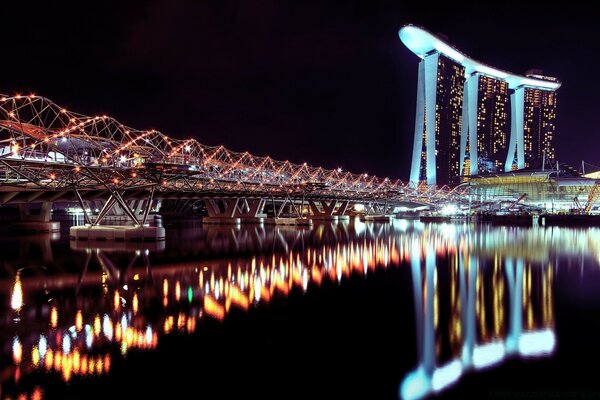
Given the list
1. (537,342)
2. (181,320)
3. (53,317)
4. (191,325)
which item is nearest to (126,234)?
(53,317)

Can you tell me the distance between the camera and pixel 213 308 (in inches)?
506

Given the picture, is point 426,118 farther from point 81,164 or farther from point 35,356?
point 35,356

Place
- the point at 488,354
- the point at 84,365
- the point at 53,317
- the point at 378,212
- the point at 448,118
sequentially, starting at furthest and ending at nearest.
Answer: the point at 448,118, the point at 378,212, the point at 53,317, the point at 488,354, the point at 84,365

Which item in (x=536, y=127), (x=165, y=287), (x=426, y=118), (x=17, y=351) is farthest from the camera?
(x=536, y=127)

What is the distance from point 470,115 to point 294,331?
156m

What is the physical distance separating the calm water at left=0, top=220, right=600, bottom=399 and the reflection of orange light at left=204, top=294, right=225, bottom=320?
0.06 meters

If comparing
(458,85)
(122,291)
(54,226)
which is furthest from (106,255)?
(458,85)

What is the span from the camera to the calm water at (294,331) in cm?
788

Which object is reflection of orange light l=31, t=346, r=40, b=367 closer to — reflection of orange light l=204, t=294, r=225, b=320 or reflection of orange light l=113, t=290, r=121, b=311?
reflection of orange light l=113, t=290, r=121, b=311

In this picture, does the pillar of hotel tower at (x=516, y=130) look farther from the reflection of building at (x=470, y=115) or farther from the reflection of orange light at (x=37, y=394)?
the reflection of orange light at (x=37, y=394)

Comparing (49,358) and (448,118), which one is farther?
(448,118)

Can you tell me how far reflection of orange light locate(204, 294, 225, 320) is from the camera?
12089mm

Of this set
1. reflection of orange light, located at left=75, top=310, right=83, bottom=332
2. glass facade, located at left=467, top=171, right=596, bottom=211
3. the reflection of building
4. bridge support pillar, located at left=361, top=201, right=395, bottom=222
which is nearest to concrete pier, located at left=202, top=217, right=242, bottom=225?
bridge support pillar, located at left=361, top=201, right=395, bottom=222

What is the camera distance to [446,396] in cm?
759
